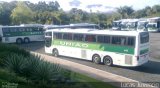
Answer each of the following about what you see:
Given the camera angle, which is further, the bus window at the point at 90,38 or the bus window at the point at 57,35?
the bus window at the point at 57,35

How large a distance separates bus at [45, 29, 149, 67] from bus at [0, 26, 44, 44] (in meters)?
11.6

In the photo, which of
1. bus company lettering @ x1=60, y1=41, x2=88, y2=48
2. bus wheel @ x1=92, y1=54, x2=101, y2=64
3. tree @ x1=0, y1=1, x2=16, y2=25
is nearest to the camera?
bus wheel @ x1=92, y1=54, x2=101, y2=64

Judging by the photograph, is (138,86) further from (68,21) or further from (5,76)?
(68,21)

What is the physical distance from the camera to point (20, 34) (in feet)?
137

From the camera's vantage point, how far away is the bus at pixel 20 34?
39.7 metres

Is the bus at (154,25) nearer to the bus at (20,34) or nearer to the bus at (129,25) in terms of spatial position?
the bus at (129,25)

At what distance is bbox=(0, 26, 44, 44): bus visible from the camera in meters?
39.7

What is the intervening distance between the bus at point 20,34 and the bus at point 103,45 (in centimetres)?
1156

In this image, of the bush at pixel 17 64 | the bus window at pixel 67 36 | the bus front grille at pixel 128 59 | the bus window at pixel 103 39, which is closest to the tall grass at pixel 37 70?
the bush at pixel 17 64

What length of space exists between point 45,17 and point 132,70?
5706cm

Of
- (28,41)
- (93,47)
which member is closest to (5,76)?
(93,47)

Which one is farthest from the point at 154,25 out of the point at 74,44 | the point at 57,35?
the point at 74,44

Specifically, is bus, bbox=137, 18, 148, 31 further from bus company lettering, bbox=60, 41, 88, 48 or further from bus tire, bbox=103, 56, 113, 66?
bus tire, bbox=103, 56, 113, 66

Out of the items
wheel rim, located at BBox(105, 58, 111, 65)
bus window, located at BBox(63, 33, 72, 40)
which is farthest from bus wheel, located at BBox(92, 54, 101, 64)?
bus window, located at BBox(63, 33, 72, 40)
